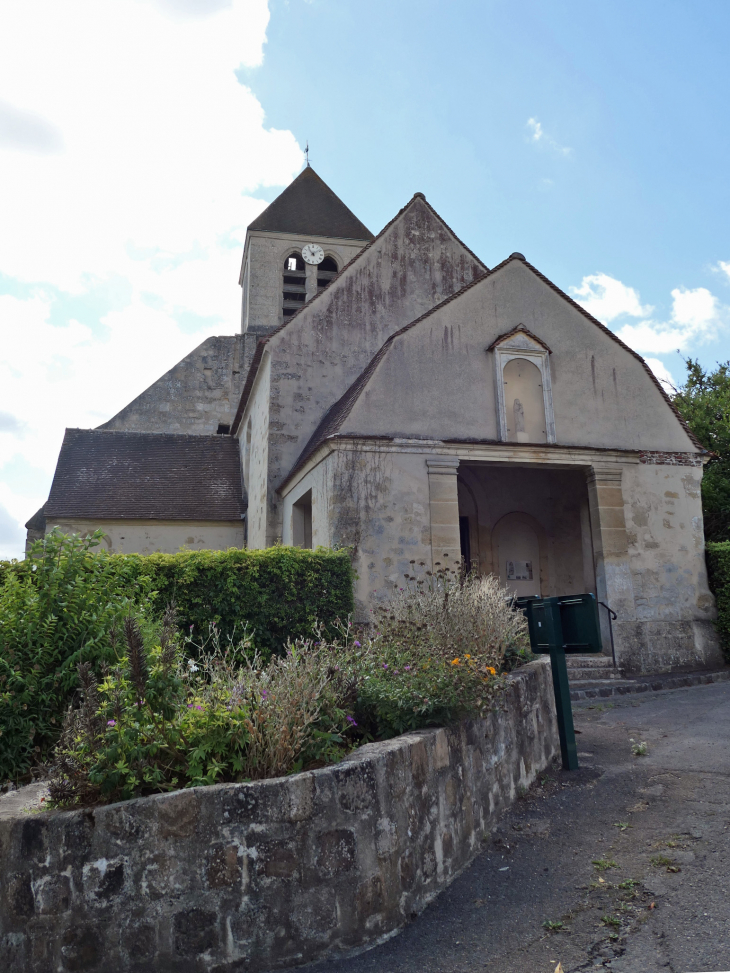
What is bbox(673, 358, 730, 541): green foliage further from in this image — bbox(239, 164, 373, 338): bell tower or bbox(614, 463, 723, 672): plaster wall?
bbox(239, 164, 373, 338): bell tower

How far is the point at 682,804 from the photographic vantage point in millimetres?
5148

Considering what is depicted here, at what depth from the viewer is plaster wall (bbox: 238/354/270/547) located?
1458 cm

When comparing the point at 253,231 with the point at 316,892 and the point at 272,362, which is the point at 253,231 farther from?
the point at 316,892

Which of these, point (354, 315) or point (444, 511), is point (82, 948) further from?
point (354, 315)

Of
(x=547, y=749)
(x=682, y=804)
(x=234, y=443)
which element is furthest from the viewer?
(x=234, y=443)

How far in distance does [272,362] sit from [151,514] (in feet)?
16.6

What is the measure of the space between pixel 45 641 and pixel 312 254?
21.7m

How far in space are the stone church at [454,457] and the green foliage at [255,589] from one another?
1377 millimetres

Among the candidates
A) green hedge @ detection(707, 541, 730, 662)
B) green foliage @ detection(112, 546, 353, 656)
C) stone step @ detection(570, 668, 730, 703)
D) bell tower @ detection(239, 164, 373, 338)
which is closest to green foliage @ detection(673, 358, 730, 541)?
green hedge @ detection(707, 541, 730, 662)

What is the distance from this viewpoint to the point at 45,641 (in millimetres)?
4832

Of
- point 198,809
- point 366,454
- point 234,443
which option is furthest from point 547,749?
point 234,443

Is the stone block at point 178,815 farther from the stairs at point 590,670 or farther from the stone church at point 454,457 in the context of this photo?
the stairs at point 590,670

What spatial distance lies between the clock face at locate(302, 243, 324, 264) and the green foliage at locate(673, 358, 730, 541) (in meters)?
12.3

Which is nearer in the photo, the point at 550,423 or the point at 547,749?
the point at 547,749
